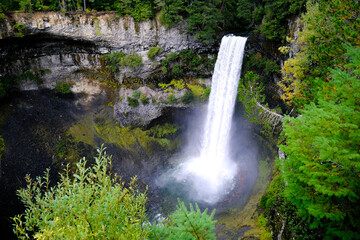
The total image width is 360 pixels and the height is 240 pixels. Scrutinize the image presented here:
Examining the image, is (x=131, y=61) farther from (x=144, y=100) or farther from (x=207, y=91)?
(x=207, y=91)

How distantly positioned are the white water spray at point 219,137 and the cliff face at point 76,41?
5470 millimetres

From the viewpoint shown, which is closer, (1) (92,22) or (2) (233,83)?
(2) (233,83)

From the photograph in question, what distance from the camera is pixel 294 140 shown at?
22.8 ft

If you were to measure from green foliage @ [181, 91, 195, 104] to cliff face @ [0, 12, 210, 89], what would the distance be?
5.27 meters

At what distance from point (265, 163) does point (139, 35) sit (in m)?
19.4

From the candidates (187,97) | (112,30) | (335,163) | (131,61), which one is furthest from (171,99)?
(335,163)

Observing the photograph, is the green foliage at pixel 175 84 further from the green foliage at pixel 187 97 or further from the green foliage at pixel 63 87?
the green foliage at pixel 63 87

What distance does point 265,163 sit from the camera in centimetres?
1775

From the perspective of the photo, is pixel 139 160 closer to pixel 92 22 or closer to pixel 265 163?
pixel 265 163

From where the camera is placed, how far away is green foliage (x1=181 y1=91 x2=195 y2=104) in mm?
24266

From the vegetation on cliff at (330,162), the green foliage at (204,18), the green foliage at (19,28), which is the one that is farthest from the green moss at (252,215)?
the green foliage at (19,28)

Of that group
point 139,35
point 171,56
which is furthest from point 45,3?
point 171,56

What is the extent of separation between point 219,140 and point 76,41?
19.9 m

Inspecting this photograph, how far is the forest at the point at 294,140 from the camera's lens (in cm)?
552
